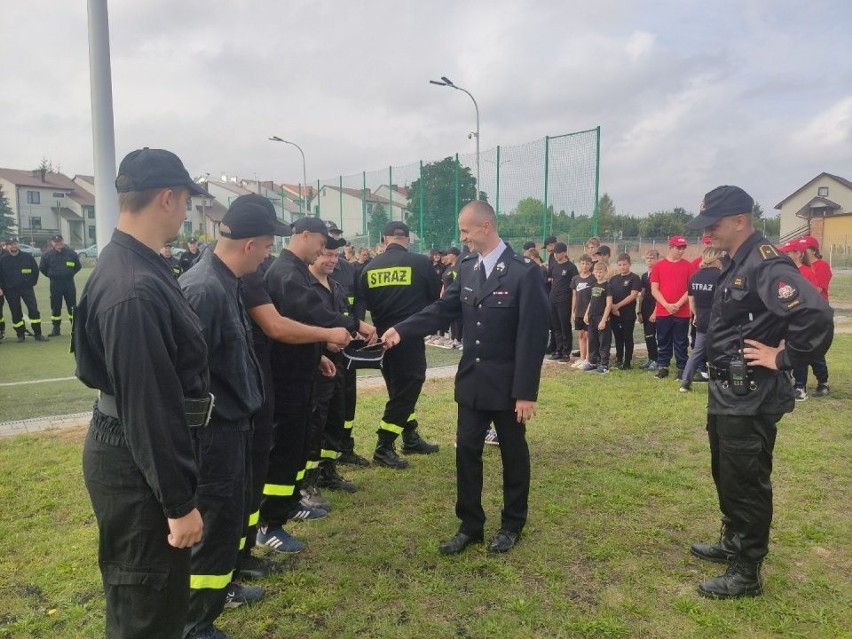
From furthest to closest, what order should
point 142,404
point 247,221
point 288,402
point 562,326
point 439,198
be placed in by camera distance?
point 439,198
point 562,326
point 288,402
point 247,221
point 142,404

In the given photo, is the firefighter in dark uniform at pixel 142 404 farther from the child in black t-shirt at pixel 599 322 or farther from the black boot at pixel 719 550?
the child in black t-shirt at pixel 599 322

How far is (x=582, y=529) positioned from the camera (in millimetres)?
4246

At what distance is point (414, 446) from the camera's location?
5.89m

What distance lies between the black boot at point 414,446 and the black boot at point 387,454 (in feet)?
0.94

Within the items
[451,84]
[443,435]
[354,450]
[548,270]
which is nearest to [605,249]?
[548,270]

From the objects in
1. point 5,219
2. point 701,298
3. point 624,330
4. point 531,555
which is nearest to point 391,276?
point 531,555

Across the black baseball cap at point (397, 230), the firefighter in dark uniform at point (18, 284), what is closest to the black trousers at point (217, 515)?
the black baseball cap at point (397, 230)

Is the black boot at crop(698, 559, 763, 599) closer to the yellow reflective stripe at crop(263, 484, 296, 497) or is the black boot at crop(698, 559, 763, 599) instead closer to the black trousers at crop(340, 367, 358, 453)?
the yellow reflective stripe at crop(263, 484, 296, 497)

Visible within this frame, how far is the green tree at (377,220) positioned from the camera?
2478 centimetres

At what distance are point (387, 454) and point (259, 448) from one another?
233 centimetres

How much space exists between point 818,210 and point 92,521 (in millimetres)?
63896

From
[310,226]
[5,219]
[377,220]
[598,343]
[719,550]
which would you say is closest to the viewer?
[719,550]

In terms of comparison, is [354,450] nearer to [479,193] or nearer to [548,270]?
[548,270]

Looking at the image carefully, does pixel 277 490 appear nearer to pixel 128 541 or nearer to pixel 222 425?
pixel 222 425
